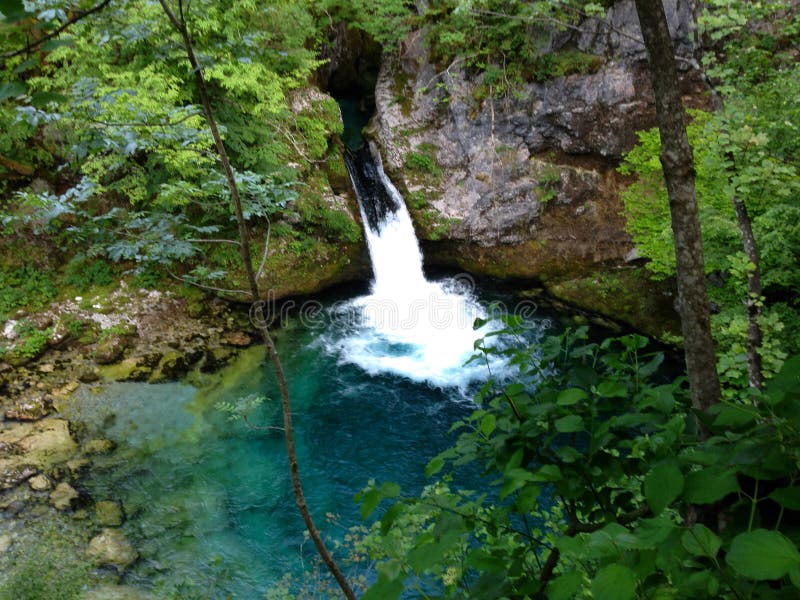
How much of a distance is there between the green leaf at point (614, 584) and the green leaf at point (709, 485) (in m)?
0.22

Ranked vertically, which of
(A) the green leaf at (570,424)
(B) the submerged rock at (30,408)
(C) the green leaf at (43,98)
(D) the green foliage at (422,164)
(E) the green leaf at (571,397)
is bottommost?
(B) the submerged rock at (30,408)

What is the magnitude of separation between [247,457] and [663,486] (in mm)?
6691

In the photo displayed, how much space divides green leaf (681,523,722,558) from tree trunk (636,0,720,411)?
0.92 meters

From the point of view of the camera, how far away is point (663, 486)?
3.21 feet

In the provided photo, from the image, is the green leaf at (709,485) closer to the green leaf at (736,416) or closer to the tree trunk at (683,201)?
the green leaf at (736,416)

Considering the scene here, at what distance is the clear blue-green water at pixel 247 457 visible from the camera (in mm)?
5172

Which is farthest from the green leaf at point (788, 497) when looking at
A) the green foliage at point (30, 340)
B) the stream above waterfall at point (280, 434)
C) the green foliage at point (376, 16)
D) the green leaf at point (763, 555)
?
the green foliage at point (376, 16)

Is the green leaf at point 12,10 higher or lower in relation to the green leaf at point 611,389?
higher

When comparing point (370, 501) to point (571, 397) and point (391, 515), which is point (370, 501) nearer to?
point (391, 515)

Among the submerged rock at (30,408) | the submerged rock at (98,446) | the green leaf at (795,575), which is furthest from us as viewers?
the submerged rock at (30,408)

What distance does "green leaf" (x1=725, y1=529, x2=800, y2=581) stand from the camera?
29.6 inches

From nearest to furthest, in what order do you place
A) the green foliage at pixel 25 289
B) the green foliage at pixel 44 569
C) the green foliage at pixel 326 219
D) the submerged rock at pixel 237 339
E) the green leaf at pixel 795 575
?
1. the green leaf at pixel 795 575
2. the green foliage at pixel 44 569
3. the green foliage at pixel 25 289
4. the submerged rock at pixel 237 339
5. the green foliage at pixel 326 219

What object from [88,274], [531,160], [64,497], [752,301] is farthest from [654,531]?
[531,160]

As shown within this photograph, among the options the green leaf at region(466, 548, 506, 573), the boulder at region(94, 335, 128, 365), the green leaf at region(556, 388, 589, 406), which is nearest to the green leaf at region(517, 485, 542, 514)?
the green leaf at region(466, 548, 506, 573)
